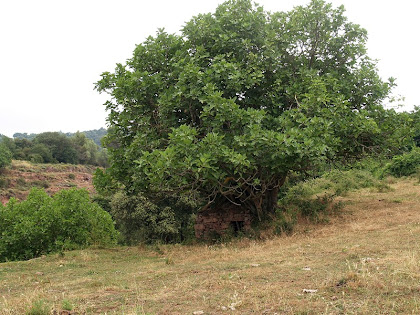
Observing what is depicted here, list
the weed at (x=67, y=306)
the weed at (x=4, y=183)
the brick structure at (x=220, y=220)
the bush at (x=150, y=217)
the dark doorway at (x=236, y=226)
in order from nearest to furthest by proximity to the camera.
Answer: the weed at (x=67, y=306) → the dark doorway at (x=236, y=226) → the brick structure at (x=220, y=220) → the bush at (x=150, y=217) → the weed at (x=4, y=183)

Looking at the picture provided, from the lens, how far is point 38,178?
70438 mm

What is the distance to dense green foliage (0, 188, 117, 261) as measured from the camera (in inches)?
553

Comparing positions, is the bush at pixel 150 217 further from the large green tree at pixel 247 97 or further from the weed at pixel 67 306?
the weed at pixel 67 306

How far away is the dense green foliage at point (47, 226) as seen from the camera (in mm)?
14039

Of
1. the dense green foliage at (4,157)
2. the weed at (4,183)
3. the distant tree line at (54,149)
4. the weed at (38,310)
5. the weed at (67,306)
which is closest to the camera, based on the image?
the weed at (38,310)

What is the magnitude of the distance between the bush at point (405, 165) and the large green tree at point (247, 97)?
13.9 metres

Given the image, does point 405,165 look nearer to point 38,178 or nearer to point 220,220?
point 220,220

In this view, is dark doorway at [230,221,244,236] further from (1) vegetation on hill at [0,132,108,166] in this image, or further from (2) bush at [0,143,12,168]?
(1) vegetation on hill at [0,132,108,166]

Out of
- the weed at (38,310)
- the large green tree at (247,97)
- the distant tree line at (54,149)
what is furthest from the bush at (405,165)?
the distant tree line at (54,149)

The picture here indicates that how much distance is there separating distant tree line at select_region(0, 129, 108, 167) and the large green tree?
71.2m

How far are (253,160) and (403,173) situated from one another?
19333 mm

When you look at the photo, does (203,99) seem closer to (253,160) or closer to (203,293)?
(253,160)

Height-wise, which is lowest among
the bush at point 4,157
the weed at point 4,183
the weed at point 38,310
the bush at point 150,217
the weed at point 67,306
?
the bush at point 150,217

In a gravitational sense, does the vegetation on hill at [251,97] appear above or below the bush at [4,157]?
below
